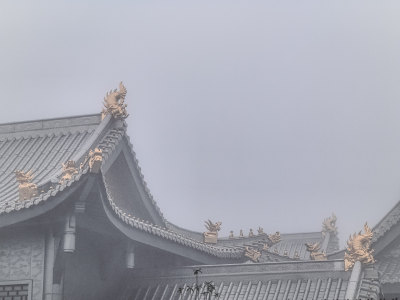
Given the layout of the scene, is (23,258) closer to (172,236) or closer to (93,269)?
(93,269)

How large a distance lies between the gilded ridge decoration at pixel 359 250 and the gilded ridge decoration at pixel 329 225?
25468 mm

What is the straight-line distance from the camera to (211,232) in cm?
2362

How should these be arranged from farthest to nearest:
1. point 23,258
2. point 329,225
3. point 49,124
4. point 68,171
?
point 329,225 → point 49,124 → point 23,258 → point 68,171

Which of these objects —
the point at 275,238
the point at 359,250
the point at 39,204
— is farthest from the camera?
the point at 275,238

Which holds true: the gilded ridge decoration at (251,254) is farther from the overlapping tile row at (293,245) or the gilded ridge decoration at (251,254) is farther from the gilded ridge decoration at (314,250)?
the overlapping tile row at (293,245)

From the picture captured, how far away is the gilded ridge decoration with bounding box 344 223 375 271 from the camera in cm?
1677

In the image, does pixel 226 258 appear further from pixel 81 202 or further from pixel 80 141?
pixel 81 202

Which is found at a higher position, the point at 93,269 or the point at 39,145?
the point at 39,145

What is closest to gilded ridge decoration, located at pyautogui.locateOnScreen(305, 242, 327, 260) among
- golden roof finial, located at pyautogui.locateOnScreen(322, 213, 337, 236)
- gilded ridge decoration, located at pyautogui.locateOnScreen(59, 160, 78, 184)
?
gilded ridge decoration, located at pyautogui.locateOnScreen(59, 160, 78, 184)

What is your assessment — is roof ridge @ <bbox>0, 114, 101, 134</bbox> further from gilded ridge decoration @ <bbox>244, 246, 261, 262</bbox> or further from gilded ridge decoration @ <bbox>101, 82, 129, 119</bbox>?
gilded ridge decoration @ <bbox>244, 246, 261, 262</bbox>

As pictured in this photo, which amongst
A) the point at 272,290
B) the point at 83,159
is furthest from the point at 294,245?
the point at 272,290

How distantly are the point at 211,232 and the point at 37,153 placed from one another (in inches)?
224

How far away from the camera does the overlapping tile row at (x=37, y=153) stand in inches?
808

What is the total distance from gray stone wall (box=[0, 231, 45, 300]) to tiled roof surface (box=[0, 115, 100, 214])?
6.94 feet
